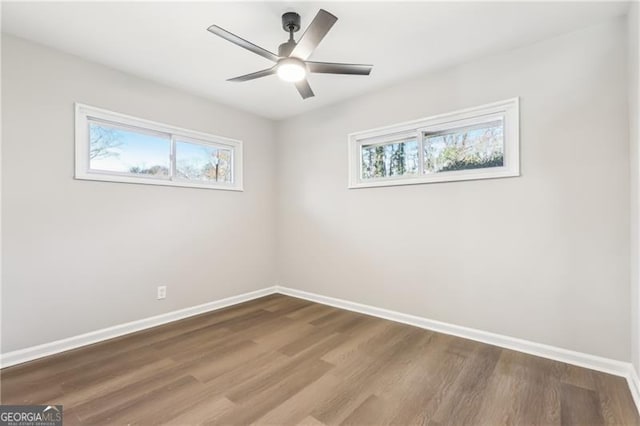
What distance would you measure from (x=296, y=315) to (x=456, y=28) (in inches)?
122

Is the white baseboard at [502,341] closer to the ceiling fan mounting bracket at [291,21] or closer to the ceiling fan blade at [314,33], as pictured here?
the ceiling fan blade at [314,33]

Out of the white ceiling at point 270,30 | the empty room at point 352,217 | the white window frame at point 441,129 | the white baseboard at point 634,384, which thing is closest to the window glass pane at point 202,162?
the empty room at point 352,217

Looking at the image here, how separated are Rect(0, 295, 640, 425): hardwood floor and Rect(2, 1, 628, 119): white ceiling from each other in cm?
254

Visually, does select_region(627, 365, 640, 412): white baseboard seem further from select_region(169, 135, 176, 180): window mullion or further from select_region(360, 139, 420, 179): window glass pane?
select_region(169, 135, 176, 180): window mullion

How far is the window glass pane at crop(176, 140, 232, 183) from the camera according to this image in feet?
11.2

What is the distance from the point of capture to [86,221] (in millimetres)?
2607

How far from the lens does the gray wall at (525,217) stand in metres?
2.12

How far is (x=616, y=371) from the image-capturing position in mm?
2064

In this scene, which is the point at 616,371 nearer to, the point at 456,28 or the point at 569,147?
the point at 569,147

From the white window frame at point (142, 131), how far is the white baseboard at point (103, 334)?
1392 mm

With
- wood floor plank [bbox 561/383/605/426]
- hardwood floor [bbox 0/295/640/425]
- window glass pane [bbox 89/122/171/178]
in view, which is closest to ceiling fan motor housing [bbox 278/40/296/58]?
window glass pane [bbox 89/122/171/178]

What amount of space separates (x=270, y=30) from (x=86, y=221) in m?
2.27

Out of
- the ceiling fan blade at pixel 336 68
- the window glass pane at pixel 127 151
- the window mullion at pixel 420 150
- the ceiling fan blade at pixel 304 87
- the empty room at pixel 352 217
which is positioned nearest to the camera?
the empty room at pixel 352 217

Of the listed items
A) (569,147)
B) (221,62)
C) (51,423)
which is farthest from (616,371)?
(221,62)
